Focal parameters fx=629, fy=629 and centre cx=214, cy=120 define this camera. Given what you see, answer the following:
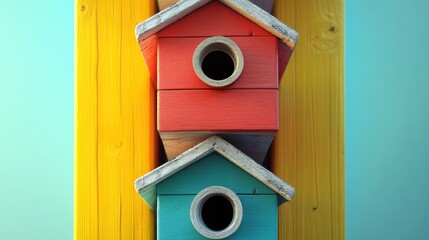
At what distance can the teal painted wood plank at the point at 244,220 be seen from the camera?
0.92m

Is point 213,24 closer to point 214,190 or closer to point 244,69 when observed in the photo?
point 244,69

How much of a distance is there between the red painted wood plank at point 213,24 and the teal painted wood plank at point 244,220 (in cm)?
24

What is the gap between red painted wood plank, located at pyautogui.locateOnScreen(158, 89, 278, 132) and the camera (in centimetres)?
91

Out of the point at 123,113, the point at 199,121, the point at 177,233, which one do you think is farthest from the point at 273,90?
the point at 123,113

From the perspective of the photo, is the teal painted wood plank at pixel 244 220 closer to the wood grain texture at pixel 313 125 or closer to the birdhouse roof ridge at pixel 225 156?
the birdhouse roof ridge at pixel 225 156

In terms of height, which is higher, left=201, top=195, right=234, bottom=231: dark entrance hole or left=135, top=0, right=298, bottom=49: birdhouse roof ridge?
left=135, top=0, right=298, bottom=49: birdhouse roof ridge

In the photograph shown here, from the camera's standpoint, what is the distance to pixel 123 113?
3.87 feet
